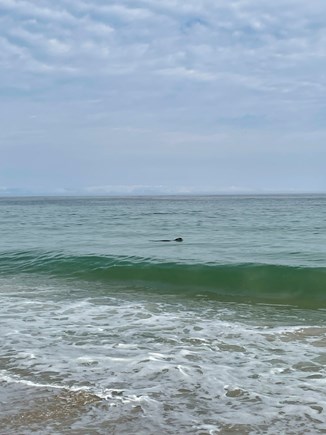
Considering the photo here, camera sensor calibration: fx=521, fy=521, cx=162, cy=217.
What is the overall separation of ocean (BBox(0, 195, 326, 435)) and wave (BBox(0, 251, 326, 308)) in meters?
0.05

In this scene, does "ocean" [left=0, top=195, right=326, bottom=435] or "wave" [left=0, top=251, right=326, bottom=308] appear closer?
"ocean" [left=0, top=195, right=326, bottom=435]

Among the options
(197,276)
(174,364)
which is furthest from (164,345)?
(197,276)

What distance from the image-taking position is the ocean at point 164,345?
5.52m

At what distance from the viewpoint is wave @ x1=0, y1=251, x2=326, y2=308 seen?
1380cm

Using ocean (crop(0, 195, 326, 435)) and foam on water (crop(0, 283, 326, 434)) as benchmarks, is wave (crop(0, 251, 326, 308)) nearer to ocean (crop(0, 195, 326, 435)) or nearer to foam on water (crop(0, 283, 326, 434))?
ocean (crop(0, 195, 326, 435))

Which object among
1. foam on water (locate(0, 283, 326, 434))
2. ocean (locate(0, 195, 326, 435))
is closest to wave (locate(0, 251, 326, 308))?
ocean (locate(0, 195, 326, 435))

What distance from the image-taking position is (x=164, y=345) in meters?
8.42

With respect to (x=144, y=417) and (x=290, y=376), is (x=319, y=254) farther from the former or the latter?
(x=144, y=417)

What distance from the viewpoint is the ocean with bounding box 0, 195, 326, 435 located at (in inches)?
217

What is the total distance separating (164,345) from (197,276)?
7614mm

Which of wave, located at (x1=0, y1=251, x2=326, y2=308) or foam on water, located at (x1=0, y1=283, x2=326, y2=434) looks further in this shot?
wave, located at (x1=0, y1=251, x2=326, y2=308)

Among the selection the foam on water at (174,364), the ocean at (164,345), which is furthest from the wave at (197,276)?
the foam on water at (174,364)

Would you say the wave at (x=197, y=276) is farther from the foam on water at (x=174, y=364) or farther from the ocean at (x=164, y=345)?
the foam on water at (x=174, y=364)

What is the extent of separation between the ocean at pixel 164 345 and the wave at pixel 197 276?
0.05m
